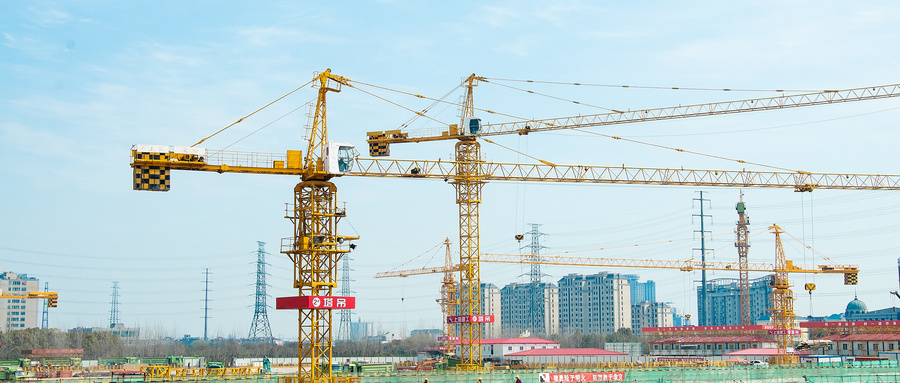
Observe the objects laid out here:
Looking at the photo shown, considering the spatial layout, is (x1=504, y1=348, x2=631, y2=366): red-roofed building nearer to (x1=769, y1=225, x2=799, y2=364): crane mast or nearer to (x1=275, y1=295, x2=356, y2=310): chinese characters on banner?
(x1=769, y1=225, x2=799, y2=364): crane mast

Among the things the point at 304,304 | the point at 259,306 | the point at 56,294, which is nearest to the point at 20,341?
the point at 56,294

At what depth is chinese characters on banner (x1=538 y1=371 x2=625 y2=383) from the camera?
205 feet

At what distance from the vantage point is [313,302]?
50219 mm

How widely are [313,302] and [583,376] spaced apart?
24563 mm

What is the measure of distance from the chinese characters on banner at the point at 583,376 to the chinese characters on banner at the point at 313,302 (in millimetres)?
18454

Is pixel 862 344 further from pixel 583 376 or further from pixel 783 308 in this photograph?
pixel 583 376

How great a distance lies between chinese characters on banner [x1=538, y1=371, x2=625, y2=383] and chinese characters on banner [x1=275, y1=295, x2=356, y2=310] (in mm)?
18454

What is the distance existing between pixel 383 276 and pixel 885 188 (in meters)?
99.0

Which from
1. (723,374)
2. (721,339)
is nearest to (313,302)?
(723,374)

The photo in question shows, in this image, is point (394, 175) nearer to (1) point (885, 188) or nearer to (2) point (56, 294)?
(1) point (885, 188)

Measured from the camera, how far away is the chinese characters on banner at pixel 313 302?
165 feet

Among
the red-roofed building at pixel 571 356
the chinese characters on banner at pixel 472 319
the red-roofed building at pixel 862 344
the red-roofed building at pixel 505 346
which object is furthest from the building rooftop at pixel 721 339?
the chinese characters on banner at pixel 472 319

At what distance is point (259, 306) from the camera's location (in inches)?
7623

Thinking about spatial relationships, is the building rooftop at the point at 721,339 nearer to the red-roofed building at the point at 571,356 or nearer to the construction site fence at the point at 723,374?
the red-roofed building at the point at 571,356
